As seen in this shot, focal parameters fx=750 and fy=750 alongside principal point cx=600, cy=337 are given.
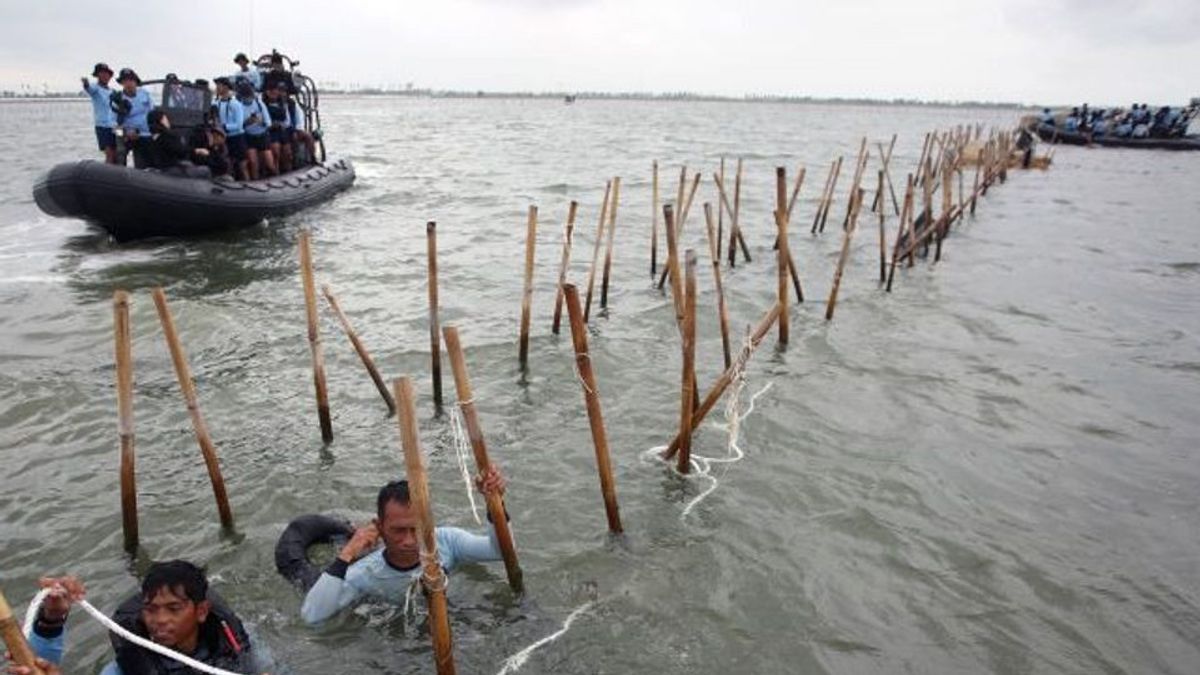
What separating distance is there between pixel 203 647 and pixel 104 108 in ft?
48.4

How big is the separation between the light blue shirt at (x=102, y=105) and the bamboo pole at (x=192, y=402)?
11.5 metres

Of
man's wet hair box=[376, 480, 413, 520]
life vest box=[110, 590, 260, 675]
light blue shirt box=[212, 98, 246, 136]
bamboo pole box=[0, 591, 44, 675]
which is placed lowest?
life vest box=[110, 590, 260, 675]

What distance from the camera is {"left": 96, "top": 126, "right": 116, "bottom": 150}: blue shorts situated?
15.2 meters

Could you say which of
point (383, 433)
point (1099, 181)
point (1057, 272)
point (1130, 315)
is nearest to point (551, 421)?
point (383, 433)

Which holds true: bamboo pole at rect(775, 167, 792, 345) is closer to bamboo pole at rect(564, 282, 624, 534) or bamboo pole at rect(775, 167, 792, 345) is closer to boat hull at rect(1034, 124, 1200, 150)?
bamboo pole at rect(564, 282, 624, 534)

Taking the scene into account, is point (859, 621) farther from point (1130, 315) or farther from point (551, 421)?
point (1130, 315)

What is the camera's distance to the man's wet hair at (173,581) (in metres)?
3.67

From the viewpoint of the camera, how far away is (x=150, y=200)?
15133 millimetres

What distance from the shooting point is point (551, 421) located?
28.0ft

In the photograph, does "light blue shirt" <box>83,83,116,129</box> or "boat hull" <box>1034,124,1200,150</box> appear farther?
"boat hull" <box>1034,124,1200,150</box>

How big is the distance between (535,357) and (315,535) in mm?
4839

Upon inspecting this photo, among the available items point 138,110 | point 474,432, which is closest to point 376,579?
point 474,432

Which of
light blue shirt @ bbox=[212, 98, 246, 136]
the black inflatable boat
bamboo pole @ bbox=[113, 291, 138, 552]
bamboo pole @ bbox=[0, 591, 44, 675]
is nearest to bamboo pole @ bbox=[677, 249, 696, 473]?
bamboo pole @ bbox=[113, 291, 138, 552]

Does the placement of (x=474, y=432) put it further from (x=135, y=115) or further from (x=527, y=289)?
(x=135, y=115)
